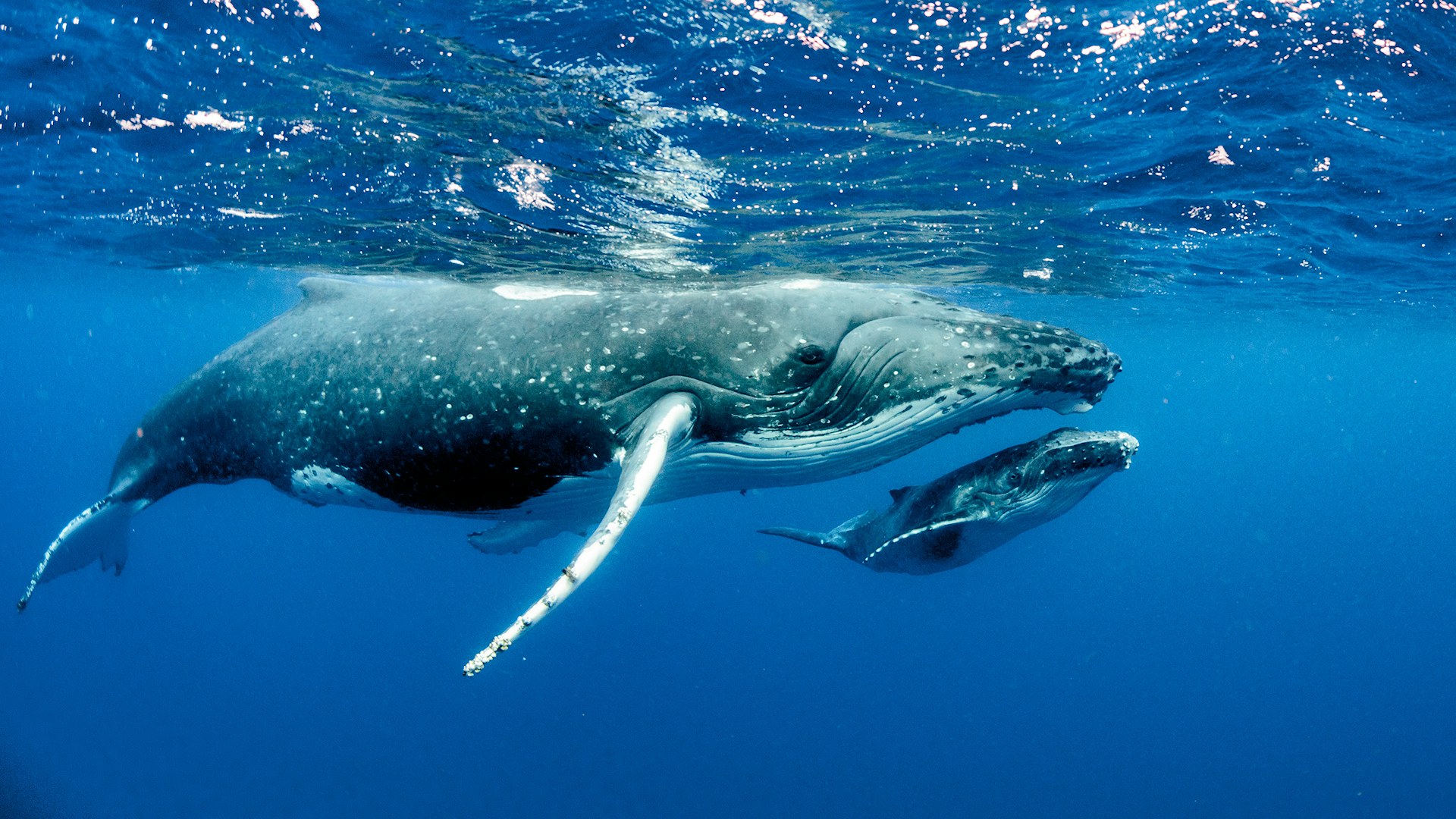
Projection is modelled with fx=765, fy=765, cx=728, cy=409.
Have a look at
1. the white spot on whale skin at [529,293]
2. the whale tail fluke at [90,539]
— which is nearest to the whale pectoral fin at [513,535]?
the white spot on whale skin at [529,293]

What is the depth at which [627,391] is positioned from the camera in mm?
4859

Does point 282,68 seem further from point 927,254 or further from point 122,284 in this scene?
point 122,284

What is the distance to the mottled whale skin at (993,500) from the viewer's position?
3.90 meters

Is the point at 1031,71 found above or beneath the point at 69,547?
above

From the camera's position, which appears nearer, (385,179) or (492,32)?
(492,32)

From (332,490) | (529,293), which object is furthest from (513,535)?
(529,293)

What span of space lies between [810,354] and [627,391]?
118 cm

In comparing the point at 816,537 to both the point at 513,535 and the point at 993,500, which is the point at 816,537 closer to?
the point at 993,500

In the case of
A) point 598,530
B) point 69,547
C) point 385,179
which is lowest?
point 69,547

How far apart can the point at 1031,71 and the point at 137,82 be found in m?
10.3

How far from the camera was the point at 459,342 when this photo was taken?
17.2ft

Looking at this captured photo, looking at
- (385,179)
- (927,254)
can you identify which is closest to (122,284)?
(385,179)

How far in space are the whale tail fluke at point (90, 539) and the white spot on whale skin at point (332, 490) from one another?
2640 millimetres

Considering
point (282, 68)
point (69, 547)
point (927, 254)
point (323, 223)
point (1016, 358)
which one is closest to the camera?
point (1016, 358)
